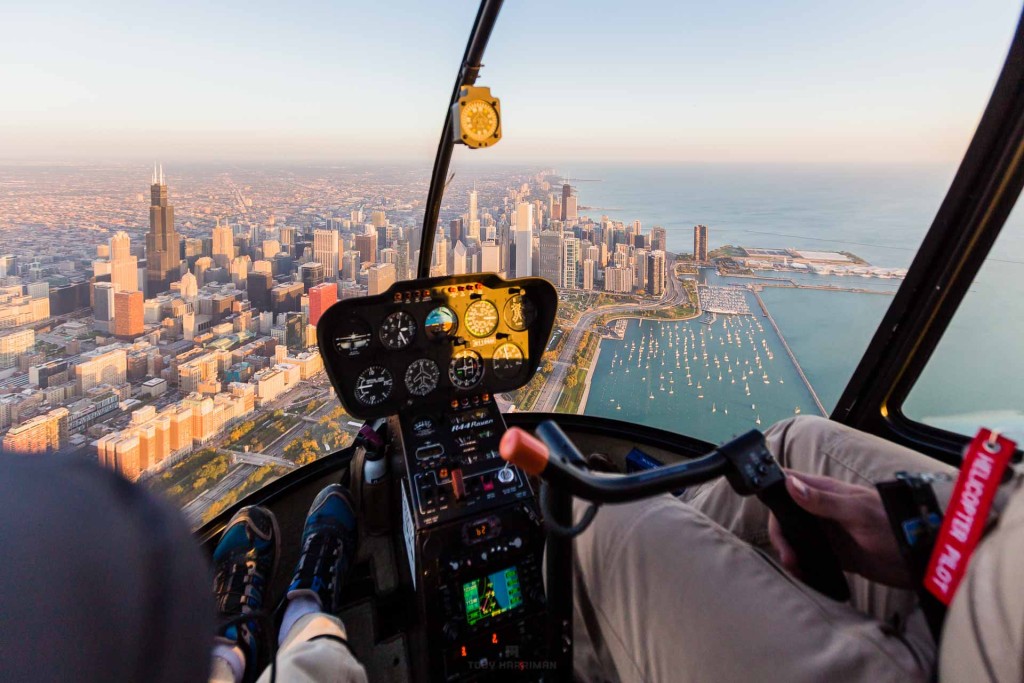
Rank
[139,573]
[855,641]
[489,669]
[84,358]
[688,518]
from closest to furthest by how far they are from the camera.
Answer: [139,573] → [855,641] → [688,518] → [84,358] → [489,669]

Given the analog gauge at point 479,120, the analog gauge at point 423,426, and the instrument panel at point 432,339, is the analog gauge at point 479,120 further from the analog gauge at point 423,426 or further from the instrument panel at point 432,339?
the analog gauge at point 423,426

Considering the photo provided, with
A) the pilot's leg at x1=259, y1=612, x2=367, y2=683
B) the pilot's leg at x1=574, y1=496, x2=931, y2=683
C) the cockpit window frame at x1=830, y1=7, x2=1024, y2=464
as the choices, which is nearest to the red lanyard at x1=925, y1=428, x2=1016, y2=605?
the pilot's leg at x1=574, y1=496, x2=931, y2=683

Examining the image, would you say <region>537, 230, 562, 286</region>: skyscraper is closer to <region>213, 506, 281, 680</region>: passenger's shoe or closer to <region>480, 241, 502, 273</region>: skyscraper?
<region>480, 241, 502, 273</region>: skyscraper

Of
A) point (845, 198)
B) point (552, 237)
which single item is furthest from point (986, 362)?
point (552, 237)

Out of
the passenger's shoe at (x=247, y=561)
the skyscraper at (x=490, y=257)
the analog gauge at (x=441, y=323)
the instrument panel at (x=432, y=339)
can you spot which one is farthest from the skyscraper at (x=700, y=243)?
the passenger's shoe at (x=247, y=561)

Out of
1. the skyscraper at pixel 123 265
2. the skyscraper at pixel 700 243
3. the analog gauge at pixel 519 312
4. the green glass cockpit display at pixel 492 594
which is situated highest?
the skyscraper at pixel 700 243

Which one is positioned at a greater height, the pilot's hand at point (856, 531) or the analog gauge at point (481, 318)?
the analog gauge at point (481, 318)

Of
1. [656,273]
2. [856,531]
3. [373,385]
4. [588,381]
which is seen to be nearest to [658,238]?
[656,273]

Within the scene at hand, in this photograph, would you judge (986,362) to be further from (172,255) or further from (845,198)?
(172,255)
